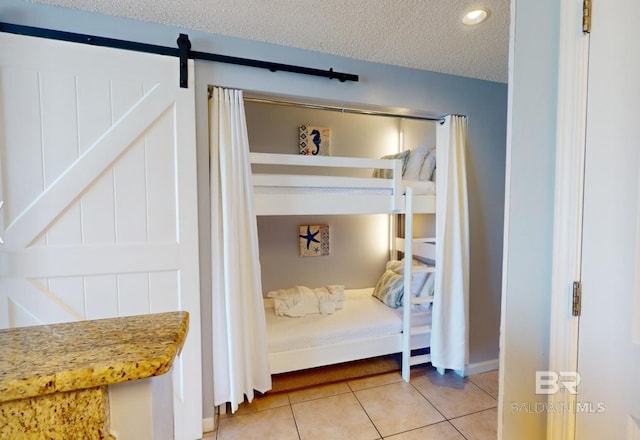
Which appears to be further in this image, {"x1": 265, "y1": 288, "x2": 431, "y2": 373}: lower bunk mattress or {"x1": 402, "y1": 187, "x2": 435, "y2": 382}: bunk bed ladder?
{"x1": 402, "y1": 187, "x2": 435, "y2": 382}: bunk bed ladder

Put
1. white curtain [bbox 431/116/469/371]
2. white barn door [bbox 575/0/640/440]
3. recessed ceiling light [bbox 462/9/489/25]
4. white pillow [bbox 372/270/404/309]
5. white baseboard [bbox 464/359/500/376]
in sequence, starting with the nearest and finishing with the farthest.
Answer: white barn door [bbox 575/0/640/440], recessed ceiling light [bbox 462/9/489/25], white curtain [bbox 431/116/469/371], white baseboard [bbox 464/359/500/376], white pillow [bbox 372/270/404/309]

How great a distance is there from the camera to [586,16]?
813 mm

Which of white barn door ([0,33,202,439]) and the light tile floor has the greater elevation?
white barn door ([0,33,202,439])

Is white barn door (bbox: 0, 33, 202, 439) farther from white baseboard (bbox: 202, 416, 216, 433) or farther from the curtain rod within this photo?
the curtain rod

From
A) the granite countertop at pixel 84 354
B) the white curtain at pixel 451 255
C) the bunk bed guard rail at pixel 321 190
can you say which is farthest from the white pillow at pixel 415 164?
the granite countertop at pixel 84 354

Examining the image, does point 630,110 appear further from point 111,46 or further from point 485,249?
point 111,46

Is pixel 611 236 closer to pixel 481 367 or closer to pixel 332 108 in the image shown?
pixel 332 108

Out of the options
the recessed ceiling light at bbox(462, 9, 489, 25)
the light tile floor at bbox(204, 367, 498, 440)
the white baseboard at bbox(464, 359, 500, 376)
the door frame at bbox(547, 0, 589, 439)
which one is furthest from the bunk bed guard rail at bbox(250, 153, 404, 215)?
the white baseboard at bbox(464, 359, 500, 376)

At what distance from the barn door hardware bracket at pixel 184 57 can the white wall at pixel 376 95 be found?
0.24 ft

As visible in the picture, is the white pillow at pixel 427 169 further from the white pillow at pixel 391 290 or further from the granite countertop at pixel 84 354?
the granite countertop at pixel 84 354

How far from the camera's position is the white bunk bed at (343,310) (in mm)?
1896

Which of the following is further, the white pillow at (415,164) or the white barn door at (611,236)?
the white pillow at (415,164)

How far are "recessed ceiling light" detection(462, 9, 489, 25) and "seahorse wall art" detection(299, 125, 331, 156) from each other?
161 cm

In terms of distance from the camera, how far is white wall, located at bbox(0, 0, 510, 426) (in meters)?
1.55
